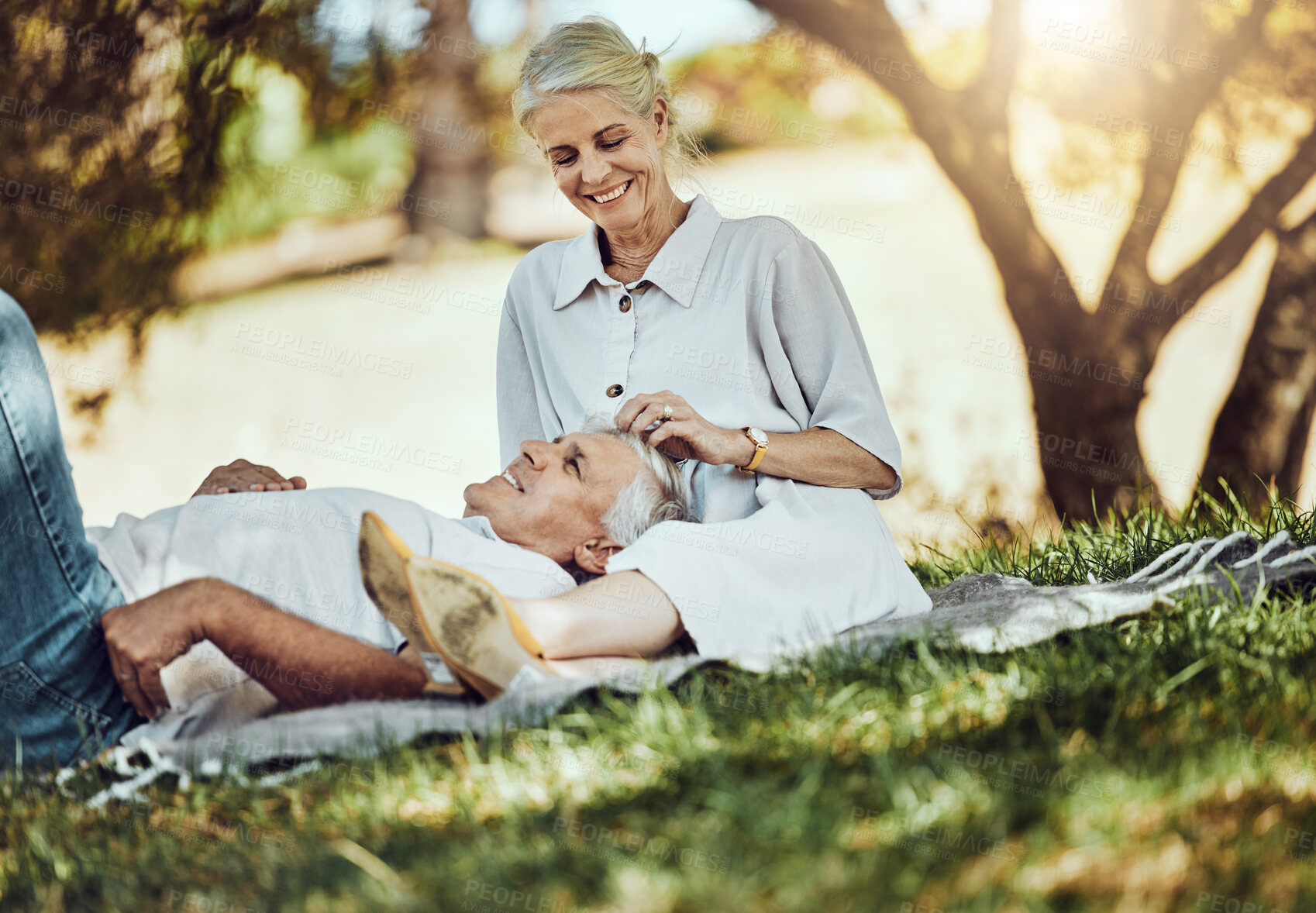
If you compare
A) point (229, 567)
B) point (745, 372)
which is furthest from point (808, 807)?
point (745, 372)

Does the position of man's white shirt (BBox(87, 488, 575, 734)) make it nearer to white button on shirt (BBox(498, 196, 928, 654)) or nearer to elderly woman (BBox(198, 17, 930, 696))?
elderly woman (BBox(198, 17, 930, 696))

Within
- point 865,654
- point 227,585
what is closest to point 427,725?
point 227,585

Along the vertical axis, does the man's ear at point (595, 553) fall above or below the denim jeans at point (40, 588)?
below

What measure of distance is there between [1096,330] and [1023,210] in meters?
0.69

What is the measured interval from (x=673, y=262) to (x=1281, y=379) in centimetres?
334

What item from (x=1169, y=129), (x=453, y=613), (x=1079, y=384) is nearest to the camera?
(x=453, y=613)

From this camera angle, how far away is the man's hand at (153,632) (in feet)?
7.35

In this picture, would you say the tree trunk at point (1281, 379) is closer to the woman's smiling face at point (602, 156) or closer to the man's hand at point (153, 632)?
the woman's smiling face at point (602, 156)

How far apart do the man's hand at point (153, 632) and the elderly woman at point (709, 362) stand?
91cm

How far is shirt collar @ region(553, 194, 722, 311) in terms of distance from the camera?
329 cm

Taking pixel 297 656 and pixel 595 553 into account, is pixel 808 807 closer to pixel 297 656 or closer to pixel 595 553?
pixel 297 656

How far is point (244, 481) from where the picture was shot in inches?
117

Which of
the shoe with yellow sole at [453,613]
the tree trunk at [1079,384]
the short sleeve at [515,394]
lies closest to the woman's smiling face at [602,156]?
the short sleeve at [515,394]

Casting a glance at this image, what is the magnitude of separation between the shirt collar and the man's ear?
0.83 metres
